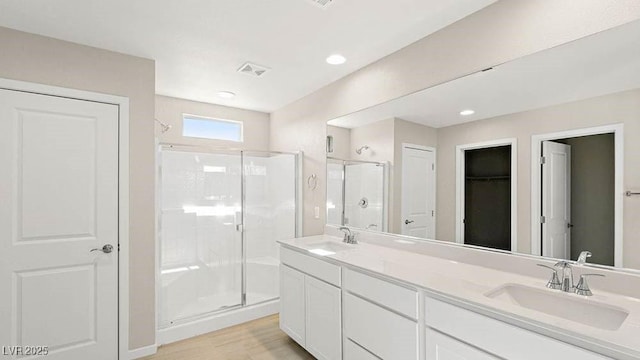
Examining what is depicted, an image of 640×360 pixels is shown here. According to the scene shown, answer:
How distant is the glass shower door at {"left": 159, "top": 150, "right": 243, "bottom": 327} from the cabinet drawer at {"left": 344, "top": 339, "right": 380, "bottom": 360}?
1.69 metres

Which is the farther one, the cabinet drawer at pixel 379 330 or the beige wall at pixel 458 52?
the cabinet drawer at pixel 379 330

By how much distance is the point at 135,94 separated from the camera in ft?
8.32

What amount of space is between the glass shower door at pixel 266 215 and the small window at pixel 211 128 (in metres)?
0.60

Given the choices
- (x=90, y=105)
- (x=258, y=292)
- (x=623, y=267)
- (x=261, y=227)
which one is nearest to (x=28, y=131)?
(x=90, y=105)

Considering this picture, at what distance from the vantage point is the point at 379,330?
1781mm

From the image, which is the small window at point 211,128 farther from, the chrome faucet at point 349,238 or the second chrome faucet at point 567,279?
the second chrome faucet at point 567,279

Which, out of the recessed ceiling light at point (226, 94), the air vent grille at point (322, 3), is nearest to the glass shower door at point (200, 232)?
the recessed ceiling light at point (226, 94)

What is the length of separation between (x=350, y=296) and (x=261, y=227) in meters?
1.94

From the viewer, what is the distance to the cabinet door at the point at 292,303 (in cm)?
247

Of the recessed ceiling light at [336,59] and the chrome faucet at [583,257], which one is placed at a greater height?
the recessed ceiling light at [336,59]

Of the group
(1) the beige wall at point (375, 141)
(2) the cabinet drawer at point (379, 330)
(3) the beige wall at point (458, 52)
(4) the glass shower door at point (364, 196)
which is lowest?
(2) the cabinet drawer at point (379, 330)

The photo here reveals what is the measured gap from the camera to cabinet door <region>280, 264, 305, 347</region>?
97.4 inches

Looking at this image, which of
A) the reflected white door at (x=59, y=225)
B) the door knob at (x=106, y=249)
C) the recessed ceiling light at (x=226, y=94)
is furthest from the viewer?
the recessed ceiling light at (x=226, y=94)

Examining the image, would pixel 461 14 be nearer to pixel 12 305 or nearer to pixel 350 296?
pixel 350 296
